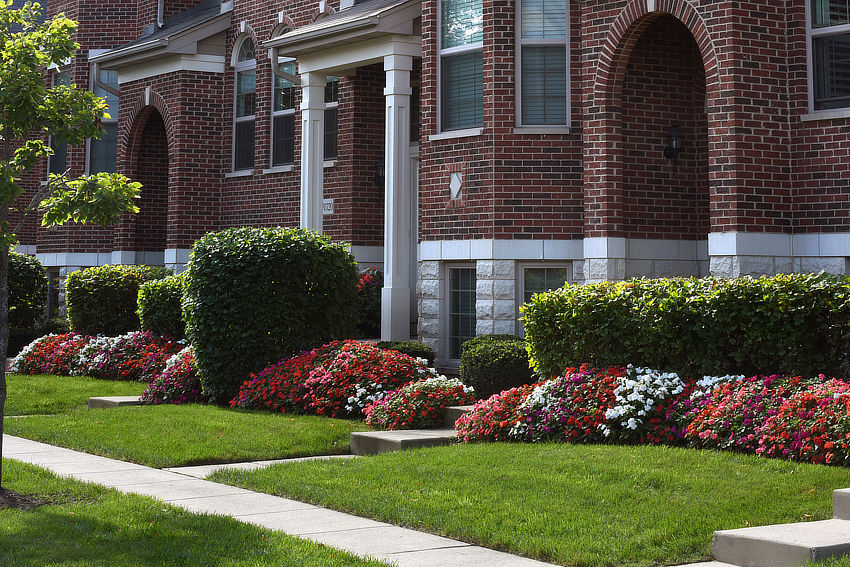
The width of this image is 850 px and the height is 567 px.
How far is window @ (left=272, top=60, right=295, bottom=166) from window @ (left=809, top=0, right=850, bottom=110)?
10.2m

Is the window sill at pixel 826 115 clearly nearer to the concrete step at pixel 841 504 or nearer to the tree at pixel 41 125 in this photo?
the concrete step at pixel 841 504

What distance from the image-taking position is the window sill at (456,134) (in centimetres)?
1392

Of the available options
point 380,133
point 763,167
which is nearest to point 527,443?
point 763,167

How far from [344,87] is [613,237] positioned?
22.4 ft

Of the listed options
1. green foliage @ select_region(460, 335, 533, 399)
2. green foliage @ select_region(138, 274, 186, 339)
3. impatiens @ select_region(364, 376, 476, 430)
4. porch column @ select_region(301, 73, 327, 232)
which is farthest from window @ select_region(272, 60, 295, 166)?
impatiens @ select_region(364, 376, 476, 430)

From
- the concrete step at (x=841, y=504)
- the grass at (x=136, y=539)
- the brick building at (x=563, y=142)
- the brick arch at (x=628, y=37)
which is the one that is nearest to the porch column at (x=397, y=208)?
the brick building at (x=563, y=142)

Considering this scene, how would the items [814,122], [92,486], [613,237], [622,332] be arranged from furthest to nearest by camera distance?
[613,237]
[814,122]
[622,332]
[92,486]

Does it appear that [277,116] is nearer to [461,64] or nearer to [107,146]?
[107,146]

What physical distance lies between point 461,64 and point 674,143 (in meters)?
3.12

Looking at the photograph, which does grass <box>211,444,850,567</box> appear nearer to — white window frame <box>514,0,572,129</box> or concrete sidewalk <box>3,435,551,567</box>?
concrete sidewalk <box>3,435,551,567</box>

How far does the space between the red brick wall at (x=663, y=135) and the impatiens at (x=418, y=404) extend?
129 inches

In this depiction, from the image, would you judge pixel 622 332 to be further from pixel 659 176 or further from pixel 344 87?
pixel 344 87

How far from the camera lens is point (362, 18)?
15.2 meters

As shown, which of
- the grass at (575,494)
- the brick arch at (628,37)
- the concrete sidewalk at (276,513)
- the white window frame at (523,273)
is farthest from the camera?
the white window frame at (523,273)
